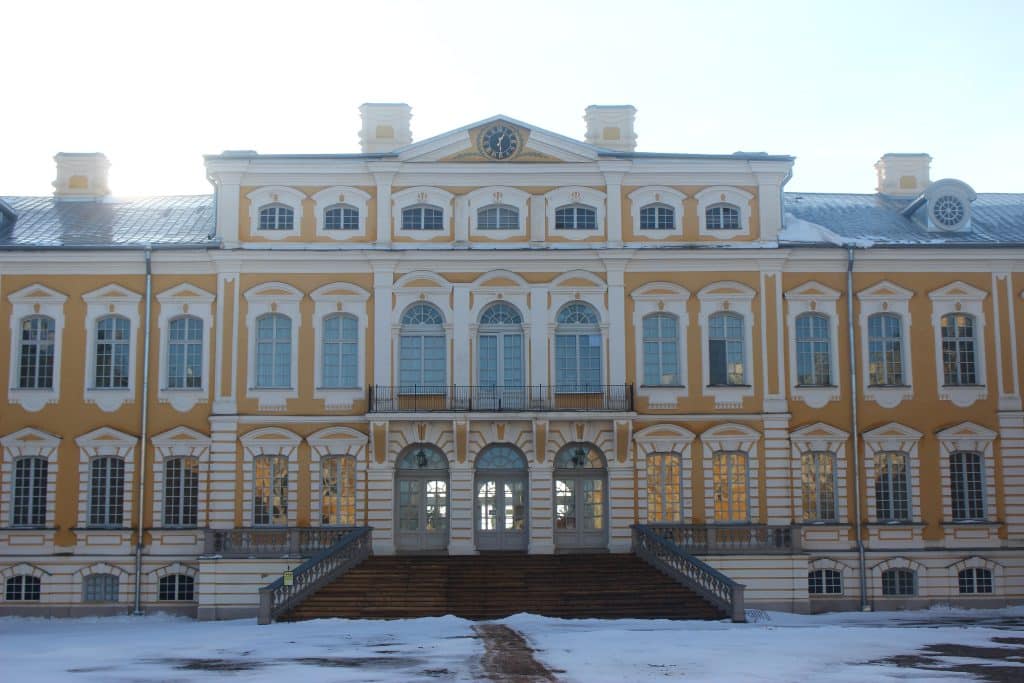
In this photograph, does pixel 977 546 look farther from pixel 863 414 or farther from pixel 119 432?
pixel 119 432

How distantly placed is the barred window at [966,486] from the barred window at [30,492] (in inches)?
1052

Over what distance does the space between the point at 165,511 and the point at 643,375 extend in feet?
47.8

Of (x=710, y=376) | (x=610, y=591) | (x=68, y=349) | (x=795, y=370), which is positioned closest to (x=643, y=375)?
(x=710, y=376)

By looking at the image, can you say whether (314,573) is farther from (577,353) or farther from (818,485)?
(818,485)

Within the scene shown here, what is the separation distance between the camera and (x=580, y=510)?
3591cm

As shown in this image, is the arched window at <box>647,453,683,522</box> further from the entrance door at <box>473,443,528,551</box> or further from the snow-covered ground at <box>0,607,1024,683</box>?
the snow-covered ground at <box>0,607,1024,683</box>

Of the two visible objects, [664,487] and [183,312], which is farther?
[183,312]

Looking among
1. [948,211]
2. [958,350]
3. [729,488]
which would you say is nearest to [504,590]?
[729,488]

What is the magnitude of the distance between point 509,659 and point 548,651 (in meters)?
1.31

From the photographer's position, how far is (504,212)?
3672cm

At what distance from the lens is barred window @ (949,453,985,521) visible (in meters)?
36.3

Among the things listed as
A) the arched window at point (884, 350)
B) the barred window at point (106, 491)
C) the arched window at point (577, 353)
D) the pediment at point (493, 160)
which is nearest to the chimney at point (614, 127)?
the pediment at point (493, 160)

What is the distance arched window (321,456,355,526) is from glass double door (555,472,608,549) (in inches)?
237

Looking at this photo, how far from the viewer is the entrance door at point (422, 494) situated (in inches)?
1412
